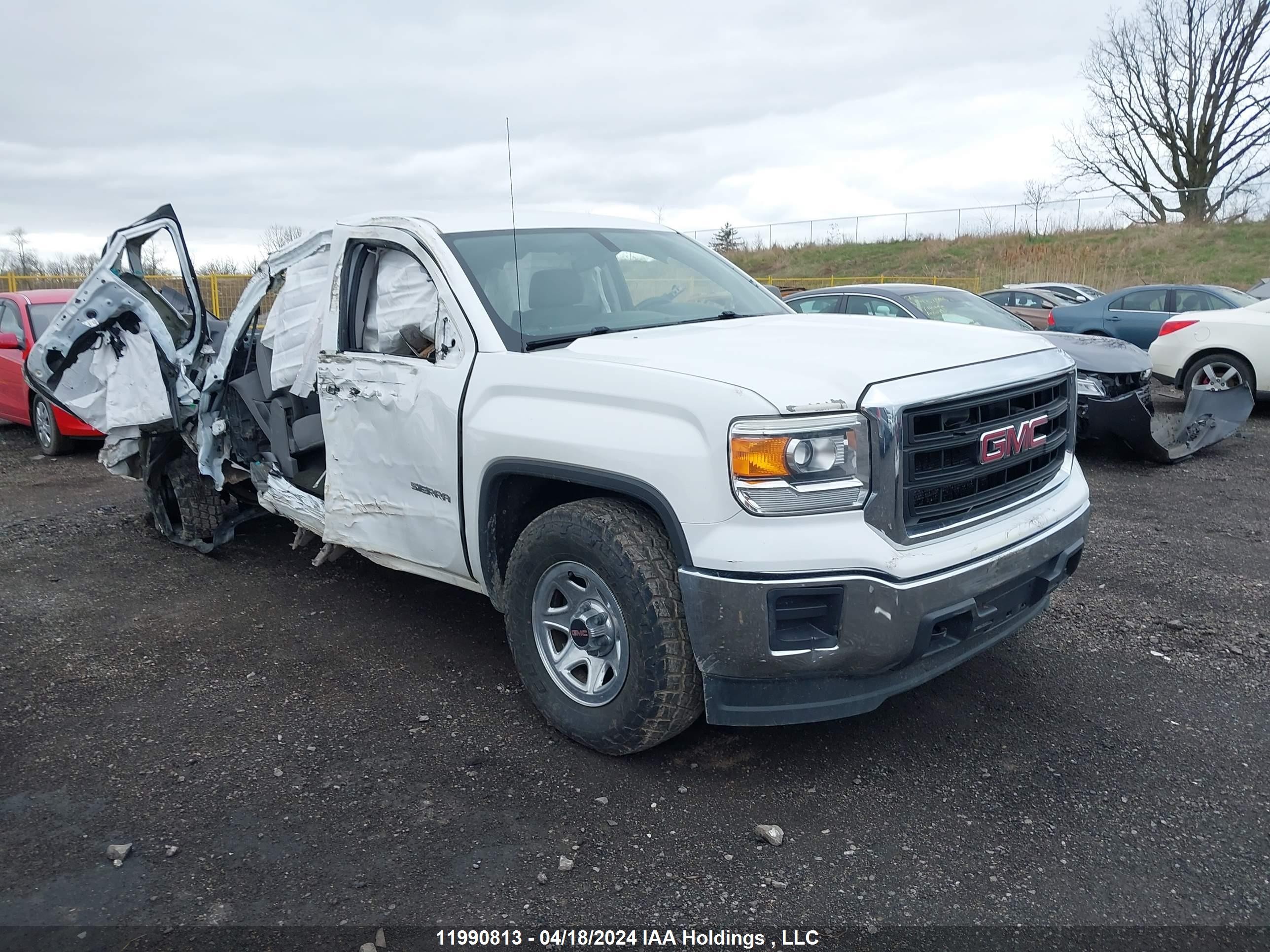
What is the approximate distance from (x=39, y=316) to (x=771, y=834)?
950 centimetres

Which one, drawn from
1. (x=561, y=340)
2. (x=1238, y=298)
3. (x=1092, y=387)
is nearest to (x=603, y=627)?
(x=561, y=340)

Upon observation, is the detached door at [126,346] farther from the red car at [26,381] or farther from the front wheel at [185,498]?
the red car at [26,381]

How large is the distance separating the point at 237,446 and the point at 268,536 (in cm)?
114

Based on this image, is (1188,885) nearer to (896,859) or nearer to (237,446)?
(896,859)

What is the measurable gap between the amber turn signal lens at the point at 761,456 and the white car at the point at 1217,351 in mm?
8736

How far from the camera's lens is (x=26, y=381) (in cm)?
934

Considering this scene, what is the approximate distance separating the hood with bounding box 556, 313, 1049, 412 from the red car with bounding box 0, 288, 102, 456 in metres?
7.52

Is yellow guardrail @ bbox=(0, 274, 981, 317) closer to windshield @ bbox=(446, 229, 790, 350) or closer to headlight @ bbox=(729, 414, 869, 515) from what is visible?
windshield @ bbox=(446, 229, 790, 350)

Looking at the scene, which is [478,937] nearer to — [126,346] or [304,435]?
[304,435]

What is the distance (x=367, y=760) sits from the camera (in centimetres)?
343

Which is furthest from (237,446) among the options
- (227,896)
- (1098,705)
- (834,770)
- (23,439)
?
(23,439)

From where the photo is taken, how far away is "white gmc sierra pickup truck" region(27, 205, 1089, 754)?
9.23 feet

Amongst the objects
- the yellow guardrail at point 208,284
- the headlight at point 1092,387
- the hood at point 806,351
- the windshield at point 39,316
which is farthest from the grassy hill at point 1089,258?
the hood at point 806,351

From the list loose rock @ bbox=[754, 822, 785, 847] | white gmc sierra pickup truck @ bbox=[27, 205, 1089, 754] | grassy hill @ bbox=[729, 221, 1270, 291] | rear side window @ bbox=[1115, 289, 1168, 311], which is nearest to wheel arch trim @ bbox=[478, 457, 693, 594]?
white gmc sierra pickup truck @ bbox=[27, 205, 1089, 754]
